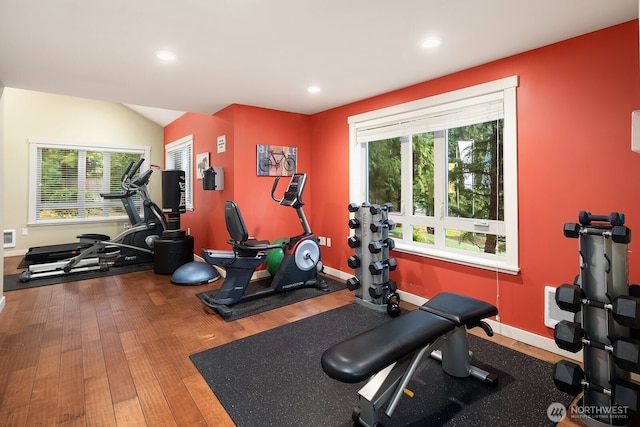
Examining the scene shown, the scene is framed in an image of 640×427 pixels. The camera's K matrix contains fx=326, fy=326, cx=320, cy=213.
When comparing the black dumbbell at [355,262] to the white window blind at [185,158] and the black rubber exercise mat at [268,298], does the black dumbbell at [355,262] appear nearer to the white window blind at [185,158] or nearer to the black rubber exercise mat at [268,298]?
the black rubber exercise mat at [268,298]

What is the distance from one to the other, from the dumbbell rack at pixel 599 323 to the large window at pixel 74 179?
6957mm

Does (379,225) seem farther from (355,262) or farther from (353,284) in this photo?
(353,284)

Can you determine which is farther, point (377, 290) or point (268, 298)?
point (268, 298)

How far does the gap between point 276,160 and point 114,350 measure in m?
2.79

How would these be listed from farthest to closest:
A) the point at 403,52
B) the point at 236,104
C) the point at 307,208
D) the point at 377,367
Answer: the point at 307,208 → the point at 236,104 → the point at 403,52 → the point at 377,367

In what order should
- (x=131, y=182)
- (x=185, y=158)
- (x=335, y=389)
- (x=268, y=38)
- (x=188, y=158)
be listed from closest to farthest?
(x=335, y=389), (x=268, y=38), (x=131, y=182), (x=188, y=158), (x=185, y=158)

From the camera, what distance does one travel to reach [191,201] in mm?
5531

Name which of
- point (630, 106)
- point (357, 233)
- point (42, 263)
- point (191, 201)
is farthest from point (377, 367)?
point (42, 263)

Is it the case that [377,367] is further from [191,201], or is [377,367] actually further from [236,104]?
[191,201]

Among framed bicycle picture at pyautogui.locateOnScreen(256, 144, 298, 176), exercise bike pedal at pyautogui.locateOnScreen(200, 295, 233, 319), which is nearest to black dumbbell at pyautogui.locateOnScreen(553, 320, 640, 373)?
exercise bike pedal at pyautogui.locateOnScreen(200, 295, 233, 319)

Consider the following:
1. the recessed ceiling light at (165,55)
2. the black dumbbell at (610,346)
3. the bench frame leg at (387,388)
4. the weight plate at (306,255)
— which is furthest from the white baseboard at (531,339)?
the recessed ceiling light at (165,55)

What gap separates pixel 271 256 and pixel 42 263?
349cm

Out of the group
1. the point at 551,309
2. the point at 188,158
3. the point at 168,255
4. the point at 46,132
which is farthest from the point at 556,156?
the point at 46,132

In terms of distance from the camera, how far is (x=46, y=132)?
570 centimetres
